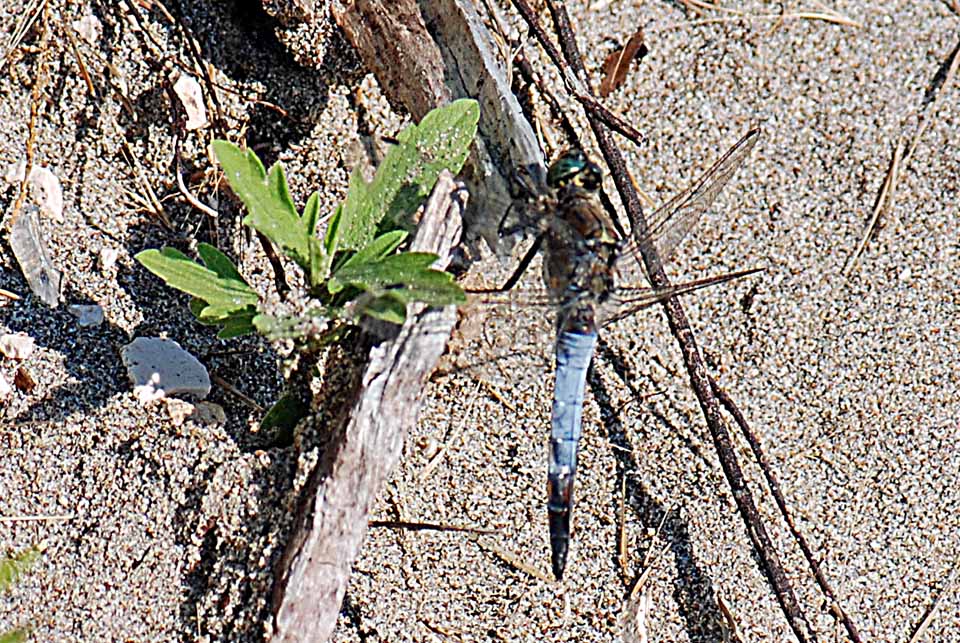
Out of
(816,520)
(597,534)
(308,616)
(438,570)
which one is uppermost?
(816,520)

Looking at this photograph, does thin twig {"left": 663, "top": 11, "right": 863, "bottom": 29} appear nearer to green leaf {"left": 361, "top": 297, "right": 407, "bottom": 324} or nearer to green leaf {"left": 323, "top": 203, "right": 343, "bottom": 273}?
green leaf {"left": 323, "top": 203, "right": 343, "bottom": 273}

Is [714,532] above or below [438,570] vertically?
above

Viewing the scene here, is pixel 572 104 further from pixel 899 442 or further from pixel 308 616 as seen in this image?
pixel 308 616

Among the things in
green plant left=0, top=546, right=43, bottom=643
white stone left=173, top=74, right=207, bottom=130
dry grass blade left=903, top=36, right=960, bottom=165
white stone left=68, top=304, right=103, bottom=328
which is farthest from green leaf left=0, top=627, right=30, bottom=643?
dry grass blade left=903, top=36, right=960, bottom=165

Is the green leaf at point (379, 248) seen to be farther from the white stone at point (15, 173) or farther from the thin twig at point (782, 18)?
the thin twig at point (782, 18)

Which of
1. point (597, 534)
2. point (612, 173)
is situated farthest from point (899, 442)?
point (612, 173)

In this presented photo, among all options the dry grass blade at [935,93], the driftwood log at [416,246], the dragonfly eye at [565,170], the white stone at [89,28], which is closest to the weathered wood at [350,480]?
the driftwood log at [416,246]
